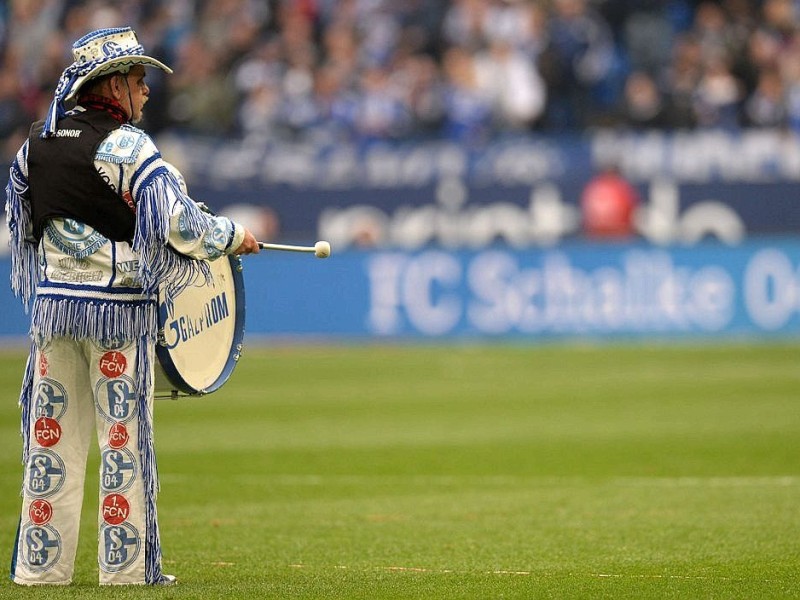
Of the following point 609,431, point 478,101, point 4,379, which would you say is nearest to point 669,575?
point 609,431

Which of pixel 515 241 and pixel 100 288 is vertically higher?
pixel 515 241

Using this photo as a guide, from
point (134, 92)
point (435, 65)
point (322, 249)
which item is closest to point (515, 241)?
point (435, 65)

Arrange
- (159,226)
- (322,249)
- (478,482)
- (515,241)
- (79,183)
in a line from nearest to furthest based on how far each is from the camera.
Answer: (159,226), (79,183), (322,249), (478,482), (515,241)

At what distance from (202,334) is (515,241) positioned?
53.3ft

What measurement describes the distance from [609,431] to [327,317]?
1034 cm

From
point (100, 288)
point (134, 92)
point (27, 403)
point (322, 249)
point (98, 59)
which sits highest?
point (98, 59)

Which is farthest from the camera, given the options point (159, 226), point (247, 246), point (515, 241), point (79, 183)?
point (515, 241)

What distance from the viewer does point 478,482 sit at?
1083 cm

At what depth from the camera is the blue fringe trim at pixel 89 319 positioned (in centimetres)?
664

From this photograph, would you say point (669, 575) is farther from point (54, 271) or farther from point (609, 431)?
point (609, 431)

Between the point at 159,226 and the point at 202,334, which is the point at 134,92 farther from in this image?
the point at 202,334

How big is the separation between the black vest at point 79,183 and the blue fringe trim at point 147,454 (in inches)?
21.1

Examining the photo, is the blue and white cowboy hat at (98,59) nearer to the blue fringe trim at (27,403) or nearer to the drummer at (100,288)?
the drummer at (100,288)

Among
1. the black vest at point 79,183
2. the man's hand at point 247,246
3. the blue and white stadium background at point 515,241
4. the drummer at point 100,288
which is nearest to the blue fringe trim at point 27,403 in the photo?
the drummer at point 100,288
